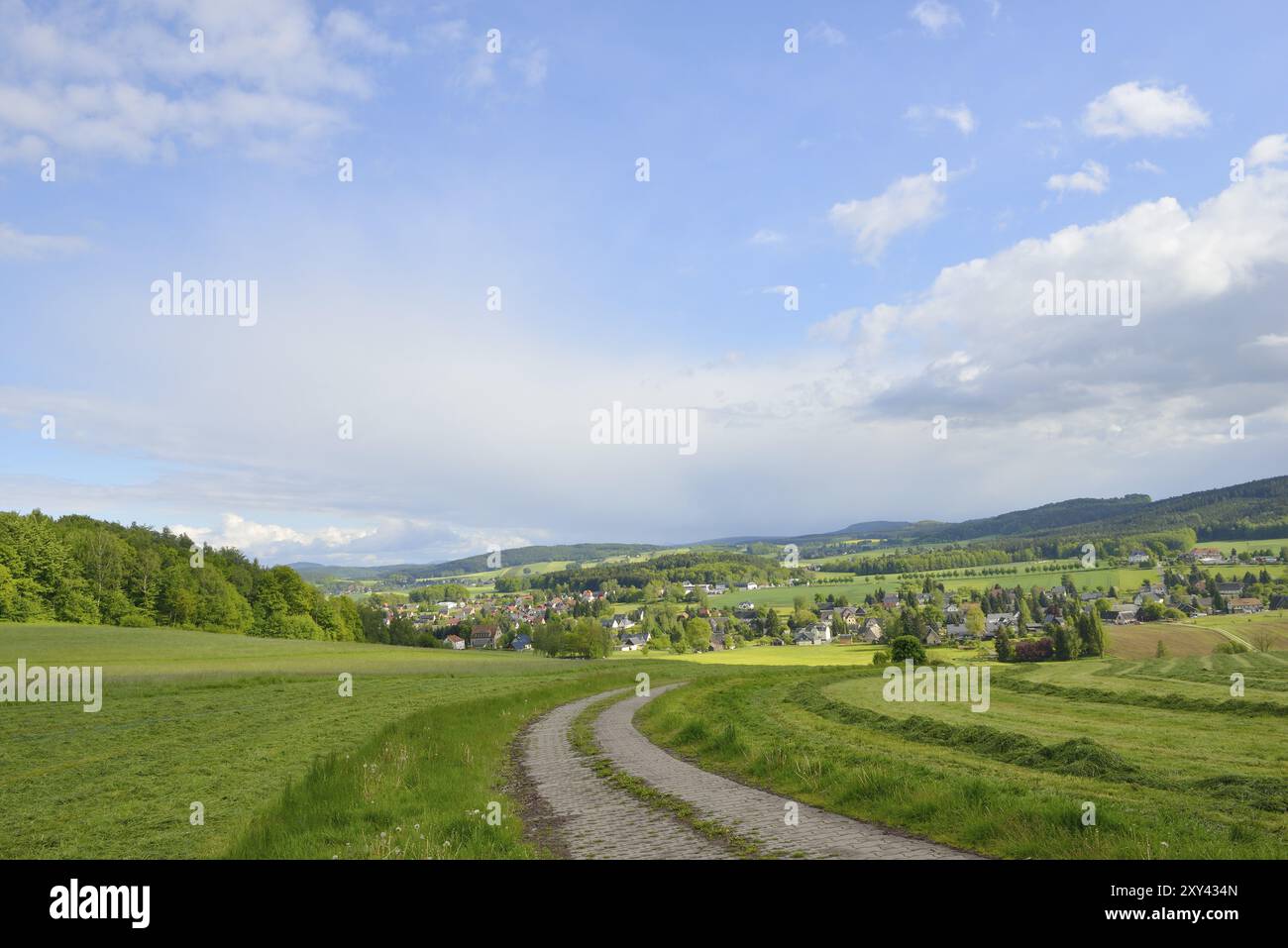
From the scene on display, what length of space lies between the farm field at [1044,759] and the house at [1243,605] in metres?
50.4

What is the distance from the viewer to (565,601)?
18350 cm

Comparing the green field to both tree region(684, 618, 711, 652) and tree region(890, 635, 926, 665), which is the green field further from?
tree region(684, 618, 711, 652)

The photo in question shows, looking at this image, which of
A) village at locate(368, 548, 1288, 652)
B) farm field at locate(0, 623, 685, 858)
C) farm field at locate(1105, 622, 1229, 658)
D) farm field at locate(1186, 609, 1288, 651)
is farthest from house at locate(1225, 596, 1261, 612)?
farm field at locate(0, 623, 685, 858)

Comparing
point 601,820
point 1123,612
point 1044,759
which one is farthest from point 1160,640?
point 601,820

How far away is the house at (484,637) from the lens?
147m

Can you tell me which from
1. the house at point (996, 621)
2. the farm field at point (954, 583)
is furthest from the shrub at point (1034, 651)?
the farm field at point (954, 583)

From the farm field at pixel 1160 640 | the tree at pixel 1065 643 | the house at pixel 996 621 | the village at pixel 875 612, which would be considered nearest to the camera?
the farm field at pixel 1160 640

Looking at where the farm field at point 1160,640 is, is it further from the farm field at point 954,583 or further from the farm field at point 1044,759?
the farm field at point 954,583

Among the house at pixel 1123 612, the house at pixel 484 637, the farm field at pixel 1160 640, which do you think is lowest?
the house at pixel 484 637

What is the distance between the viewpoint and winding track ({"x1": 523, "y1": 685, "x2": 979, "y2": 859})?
10133mm
